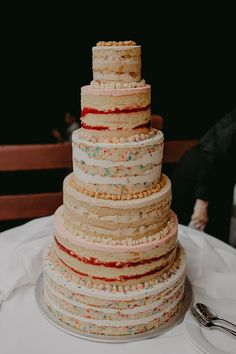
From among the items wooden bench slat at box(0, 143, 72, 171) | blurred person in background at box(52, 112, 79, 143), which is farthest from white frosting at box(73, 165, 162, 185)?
blurred person in background at box(52, 112, 79, 143)

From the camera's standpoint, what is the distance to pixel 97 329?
1.83 m

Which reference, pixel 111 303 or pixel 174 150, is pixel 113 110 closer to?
pixel 111 303

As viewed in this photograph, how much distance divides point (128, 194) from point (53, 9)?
3.71m

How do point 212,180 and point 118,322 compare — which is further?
point 212,180

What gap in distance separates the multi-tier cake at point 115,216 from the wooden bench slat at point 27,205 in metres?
1.74

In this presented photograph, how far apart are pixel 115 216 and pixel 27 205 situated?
6.48 ft

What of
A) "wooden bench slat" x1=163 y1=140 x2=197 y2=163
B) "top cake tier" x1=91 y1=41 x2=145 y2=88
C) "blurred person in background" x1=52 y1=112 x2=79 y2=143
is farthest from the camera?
"blurred person in background" x1=52 y1=112 x2=79 y2=143

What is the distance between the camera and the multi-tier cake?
1716 millimetres

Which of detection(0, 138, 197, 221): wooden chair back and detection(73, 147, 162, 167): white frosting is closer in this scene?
detection(73, 147, 162, 167): white frosting

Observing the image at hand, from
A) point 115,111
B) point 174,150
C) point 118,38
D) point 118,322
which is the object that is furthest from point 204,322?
point 118,38

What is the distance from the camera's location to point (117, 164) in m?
1.73

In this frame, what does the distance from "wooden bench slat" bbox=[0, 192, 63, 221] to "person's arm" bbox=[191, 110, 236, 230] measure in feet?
4.06

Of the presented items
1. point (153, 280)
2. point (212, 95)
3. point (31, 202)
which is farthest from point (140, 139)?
point (212, 95)

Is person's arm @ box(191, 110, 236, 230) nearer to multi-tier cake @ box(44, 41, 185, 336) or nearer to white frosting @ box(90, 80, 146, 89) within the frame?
multi-tier cake @ box(44, 41, 185, 336)
